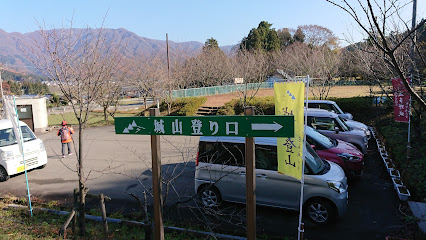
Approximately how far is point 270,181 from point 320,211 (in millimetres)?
1078

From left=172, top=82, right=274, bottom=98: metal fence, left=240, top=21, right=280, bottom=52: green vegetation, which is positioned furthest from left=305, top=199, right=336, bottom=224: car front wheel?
left=240, top=21, right=280, bottom=52: green vegetation

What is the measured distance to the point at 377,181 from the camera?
25.0 ft

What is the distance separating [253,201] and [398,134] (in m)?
10.3

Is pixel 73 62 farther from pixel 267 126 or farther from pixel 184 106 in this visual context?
pixel 184 106

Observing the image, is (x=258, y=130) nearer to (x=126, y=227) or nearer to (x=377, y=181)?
(x=126, y=227)

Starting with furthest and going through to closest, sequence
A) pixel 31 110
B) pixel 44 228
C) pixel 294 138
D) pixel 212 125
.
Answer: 1. pixel 31 110
2. pixel 44 228
3. pixel 294 138
4. pixel 212 125

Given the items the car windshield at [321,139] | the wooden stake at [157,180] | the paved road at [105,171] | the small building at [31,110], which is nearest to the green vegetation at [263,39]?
the small building at [31,110]

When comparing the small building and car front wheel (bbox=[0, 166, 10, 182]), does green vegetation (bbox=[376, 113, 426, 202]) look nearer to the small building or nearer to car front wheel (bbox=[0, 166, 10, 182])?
car front wheel (bbox=[0, 166, 10, 182])

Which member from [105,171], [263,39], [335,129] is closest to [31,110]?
[105,171]

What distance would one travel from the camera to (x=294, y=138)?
4.33 meters

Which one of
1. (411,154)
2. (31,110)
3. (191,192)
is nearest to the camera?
(191,192)

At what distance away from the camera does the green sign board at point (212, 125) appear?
290 centimetres

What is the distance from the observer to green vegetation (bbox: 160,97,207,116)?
21616 mm

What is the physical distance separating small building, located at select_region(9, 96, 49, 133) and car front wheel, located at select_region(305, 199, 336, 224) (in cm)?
1686
